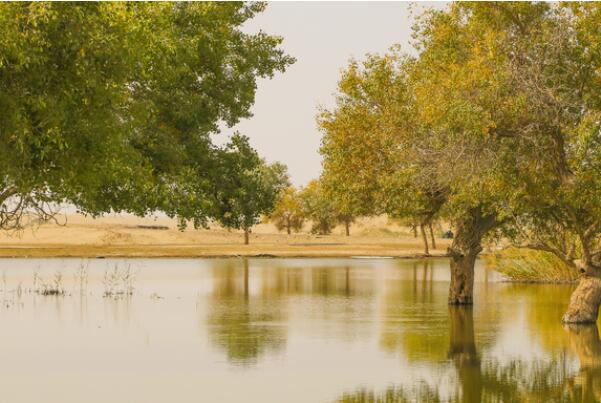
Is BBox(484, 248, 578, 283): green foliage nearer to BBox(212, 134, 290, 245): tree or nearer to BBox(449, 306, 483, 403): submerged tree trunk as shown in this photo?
BBox(449, 306, 483, 403): submerged tree trunk

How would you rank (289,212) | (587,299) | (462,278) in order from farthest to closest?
(289,212) < (462,278) < (587,299)

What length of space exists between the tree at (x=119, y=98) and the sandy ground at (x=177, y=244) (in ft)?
208

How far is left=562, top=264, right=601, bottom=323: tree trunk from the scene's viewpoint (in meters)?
34.6

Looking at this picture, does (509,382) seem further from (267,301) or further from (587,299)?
(267,301)

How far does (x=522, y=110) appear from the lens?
103ft

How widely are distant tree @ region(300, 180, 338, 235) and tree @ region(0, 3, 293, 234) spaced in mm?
100802

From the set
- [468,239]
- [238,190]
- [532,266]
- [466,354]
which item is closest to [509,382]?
[466,354]

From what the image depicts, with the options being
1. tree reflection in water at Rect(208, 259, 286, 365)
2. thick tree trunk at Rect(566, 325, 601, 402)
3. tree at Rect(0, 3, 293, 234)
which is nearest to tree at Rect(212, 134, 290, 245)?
tree at Rect(0, 3, 293, 234)

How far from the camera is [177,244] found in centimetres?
12288

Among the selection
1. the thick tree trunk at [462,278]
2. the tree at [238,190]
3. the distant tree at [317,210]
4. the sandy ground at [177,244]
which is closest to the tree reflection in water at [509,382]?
the tree at [238,190]

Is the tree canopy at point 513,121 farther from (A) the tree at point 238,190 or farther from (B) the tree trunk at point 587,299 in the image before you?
(A) the tree at point 238,190

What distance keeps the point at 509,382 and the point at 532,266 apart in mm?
34872

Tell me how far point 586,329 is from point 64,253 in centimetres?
7153

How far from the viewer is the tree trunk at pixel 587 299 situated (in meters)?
34.6
